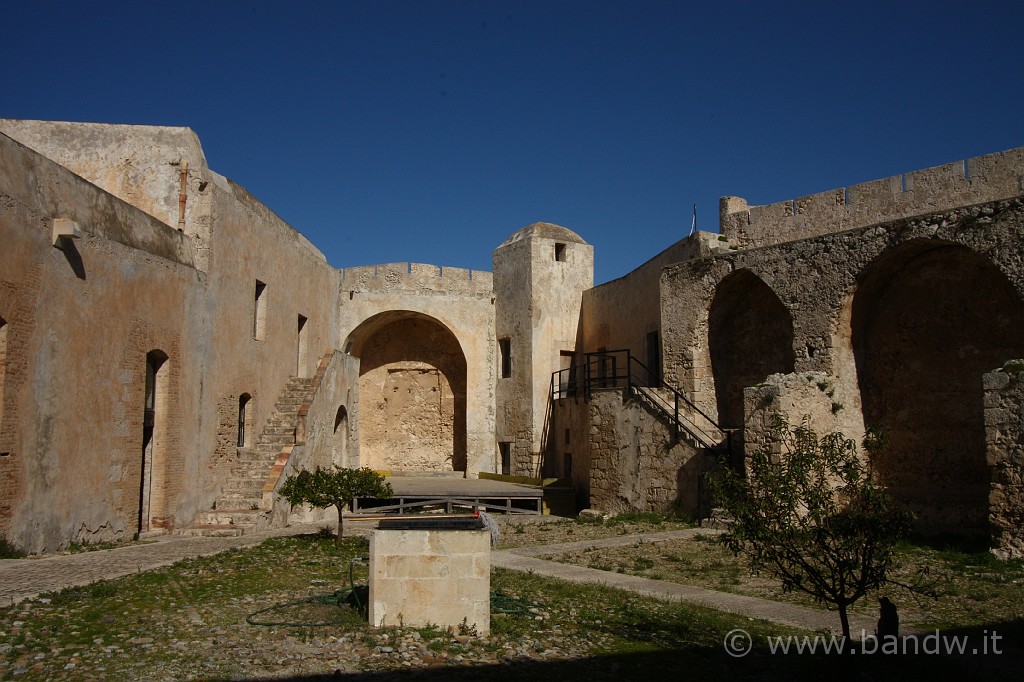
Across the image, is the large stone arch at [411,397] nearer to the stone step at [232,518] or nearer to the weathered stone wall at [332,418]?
the weathered stone wall at [332,418]

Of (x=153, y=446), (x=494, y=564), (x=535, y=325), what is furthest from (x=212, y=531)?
(x=535, y=325)

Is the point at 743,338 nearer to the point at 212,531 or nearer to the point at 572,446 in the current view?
the point at 572,446

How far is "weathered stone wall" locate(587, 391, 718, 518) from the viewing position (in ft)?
53.6

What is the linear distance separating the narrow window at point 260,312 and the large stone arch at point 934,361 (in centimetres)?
1199

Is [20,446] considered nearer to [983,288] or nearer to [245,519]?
[245,519]

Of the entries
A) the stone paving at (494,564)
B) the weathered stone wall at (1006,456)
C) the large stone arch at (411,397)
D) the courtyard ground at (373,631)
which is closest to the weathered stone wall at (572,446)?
the large stone arch at (411,397)

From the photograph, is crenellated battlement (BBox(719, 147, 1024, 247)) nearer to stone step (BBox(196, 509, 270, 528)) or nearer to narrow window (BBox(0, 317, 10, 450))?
stone step (BBox(196, 509, 270, 528))

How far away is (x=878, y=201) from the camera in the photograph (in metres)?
17.4

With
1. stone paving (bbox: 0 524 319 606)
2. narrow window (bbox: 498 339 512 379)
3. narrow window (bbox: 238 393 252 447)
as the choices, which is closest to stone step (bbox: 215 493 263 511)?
stone paving (bbox: 0 524 319 606)

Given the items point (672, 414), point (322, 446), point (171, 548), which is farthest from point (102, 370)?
point (672, 414)

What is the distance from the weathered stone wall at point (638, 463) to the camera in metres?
16.3

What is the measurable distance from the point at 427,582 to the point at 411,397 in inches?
786

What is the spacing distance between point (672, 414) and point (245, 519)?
333 inches

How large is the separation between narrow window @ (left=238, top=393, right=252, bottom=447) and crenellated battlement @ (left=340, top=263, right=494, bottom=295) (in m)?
7.77
